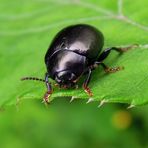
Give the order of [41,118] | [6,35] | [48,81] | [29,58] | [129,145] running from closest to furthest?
[48,81], [29,58], [6,35], [129,145], [41,118]

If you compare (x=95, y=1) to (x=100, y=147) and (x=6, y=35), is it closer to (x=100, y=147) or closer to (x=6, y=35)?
(x=6, y=35)

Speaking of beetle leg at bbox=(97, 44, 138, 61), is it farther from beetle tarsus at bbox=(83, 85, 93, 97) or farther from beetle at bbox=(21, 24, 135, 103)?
beetle tarsus at bbox=(83, 85, 93, 97)

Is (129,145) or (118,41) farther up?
(118,41)

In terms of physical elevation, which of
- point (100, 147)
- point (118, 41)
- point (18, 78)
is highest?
point (118, 41)

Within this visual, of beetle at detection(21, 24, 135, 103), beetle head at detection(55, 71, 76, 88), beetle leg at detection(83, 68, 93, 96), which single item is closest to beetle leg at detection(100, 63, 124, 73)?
beetle at detection(21, 24, 135, 103)

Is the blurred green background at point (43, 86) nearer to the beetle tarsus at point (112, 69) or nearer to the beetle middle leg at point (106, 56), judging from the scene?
the beetle middle leg at point (106, 56)

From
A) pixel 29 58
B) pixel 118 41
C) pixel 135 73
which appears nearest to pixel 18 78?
pixel 29 58

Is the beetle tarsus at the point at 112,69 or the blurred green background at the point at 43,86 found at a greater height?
the beetle tarsus at the point at 112,69

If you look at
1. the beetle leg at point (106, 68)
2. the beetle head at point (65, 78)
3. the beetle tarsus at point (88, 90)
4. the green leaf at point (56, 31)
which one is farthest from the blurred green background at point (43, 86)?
the beetle tarsus at point (88, 90)
